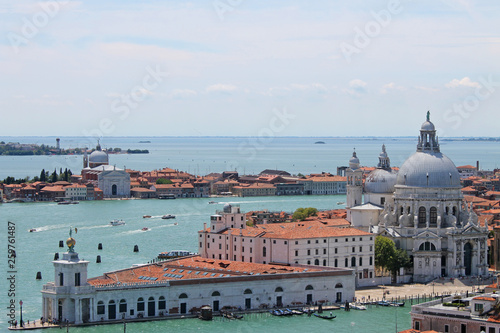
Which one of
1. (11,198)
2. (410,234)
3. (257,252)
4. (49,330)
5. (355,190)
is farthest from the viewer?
(11,198)

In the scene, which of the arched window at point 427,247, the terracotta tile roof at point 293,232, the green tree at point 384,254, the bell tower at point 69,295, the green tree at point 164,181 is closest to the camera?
the bell tower at point 69,295

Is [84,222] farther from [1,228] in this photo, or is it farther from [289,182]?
[289,182]

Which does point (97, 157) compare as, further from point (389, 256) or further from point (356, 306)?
point (356, 306)

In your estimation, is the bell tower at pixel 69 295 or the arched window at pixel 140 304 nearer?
the bell tower at pixel 69 295

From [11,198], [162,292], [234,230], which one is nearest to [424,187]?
[234,230]

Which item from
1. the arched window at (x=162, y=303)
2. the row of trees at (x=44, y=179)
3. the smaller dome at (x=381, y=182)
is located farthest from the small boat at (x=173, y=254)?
the row of trees at (x=44, y=179)

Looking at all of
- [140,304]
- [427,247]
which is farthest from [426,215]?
[140,304]
